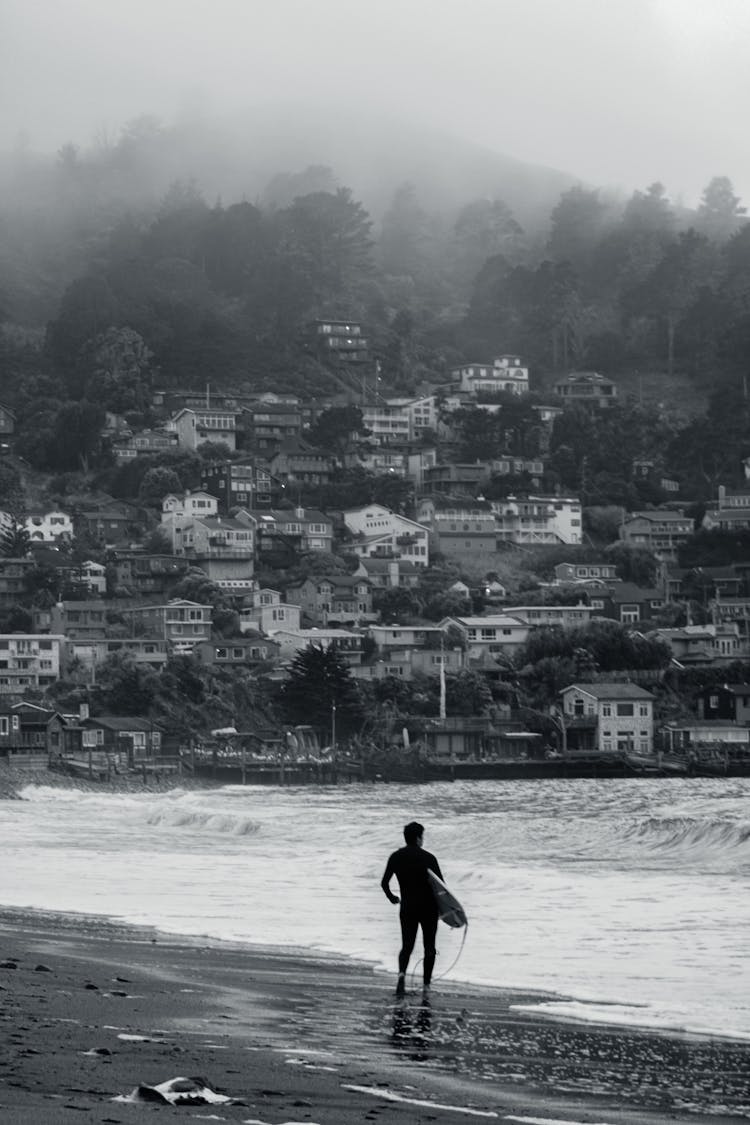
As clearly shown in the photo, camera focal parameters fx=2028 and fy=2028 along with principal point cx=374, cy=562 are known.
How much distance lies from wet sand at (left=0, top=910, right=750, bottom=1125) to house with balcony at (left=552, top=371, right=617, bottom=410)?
126 m

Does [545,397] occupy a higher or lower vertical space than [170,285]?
lower

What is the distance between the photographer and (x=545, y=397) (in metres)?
140

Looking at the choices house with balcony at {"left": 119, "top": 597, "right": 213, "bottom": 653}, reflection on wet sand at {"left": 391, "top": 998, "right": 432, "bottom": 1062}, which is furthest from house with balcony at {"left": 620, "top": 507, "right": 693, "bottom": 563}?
reflection on wet sand at {"left": 391, "top": 998, "right": 432, "bottom": 1062}

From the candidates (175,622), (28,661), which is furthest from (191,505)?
(28,661)

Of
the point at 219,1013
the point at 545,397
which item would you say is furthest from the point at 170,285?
the point at 219,1013

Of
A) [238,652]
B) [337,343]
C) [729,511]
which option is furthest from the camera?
[337,343]

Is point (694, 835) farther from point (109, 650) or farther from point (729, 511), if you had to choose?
point (729, 511)

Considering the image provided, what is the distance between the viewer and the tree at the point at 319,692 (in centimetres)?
8225

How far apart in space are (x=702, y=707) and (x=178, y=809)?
1971 inches

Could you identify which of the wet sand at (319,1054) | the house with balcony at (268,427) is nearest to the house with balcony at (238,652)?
the house with balcony at (268,427)

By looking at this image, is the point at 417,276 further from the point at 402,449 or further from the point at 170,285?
the point at 402,449

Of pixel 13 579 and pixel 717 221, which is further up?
pixel 717 221

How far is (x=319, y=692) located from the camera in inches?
3263

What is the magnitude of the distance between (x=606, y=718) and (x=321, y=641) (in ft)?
46.7
